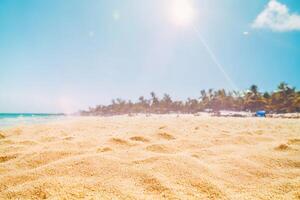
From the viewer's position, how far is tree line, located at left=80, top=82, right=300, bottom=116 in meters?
46.3

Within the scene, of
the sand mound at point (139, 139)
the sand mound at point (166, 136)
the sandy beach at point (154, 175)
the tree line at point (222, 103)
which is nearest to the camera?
the sandy beach at point (154, 175)

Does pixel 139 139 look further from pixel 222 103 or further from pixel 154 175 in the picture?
pixel 222 103

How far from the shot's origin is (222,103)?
196ft

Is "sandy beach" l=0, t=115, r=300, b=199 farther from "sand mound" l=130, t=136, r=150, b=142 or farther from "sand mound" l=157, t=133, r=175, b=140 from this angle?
"sand mound" l=157, t=133, r=175, b=140

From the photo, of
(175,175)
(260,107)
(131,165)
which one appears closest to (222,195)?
(175,175)

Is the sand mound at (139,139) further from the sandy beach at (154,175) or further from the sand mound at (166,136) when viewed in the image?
the sandy beach at (154,175)

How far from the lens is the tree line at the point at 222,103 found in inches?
1823

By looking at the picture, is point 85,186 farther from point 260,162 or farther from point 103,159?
point 260,162

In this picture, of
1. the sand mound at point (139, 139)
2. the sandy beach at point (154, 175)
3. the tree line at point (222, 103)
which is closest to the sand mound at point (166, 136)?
the sand mound at point (139, 139)

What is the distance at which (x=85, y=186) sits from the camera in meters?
1.75

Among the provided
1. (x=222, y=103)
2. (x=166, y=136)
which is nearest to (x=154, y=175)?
(x=166, y=136)

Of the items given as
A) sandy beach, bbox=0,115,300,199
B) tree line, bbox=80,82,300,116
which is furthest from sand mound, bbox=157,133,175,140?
tree line, bbox=80,82,300,116

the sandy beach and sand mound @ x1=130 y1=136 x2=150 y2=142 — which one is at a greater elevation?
sand mound @ x1=130 y1=136 x2=150 y2=142

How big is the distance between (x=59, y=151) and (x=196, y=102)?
213ft
